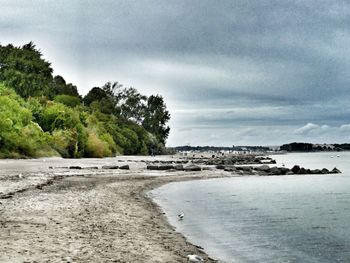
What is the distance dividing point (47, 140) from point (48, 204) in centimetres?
5827

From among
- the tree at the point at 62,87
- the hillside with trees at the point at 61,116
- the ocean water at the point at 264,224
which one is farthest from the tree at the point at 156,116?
the ocean water at the point at 264,224

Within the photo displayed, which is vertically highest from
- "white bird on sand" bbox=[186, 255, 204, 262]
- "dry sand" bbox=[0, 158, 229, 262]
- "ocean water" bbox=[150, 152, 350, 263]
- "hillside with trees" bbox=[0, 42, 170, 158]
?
"hillside with trees" bbox=[0, 42, 170, 158]

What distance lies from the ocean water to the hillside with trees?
4081 centimetres

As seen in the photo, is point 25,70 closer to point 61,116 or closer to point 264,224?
point 61,116

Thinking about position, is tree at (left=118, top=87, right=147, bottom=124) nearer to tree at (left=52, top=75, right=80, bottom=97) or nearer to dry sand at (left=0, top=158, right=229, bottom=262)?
tree at (left=52, top=75, right=80, bottom=97)

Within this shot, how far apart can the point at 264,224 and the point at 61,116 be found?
68098mm

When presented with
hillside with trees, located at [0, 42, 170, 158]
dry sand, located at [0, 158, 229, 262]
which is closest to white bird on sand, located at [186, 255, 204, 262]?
dry sand, located at [0, 158, 229, 262]

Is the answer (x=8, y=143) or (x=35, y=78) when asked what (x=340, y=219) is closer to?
(x=8, y=143)

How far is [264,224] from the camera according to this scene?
1906 centimetres

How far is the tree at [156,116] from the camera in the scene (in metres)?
175

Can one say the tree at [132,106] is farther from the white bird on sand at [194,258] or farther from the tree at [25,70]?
the white bird on sand at [194,258]

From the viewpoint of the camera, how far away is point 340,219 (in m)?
21.0

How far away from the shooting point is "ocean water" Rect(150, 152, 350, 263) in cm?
1360

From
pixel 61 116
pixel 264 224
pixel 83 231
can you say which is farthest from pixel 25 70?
pixel 83 231
